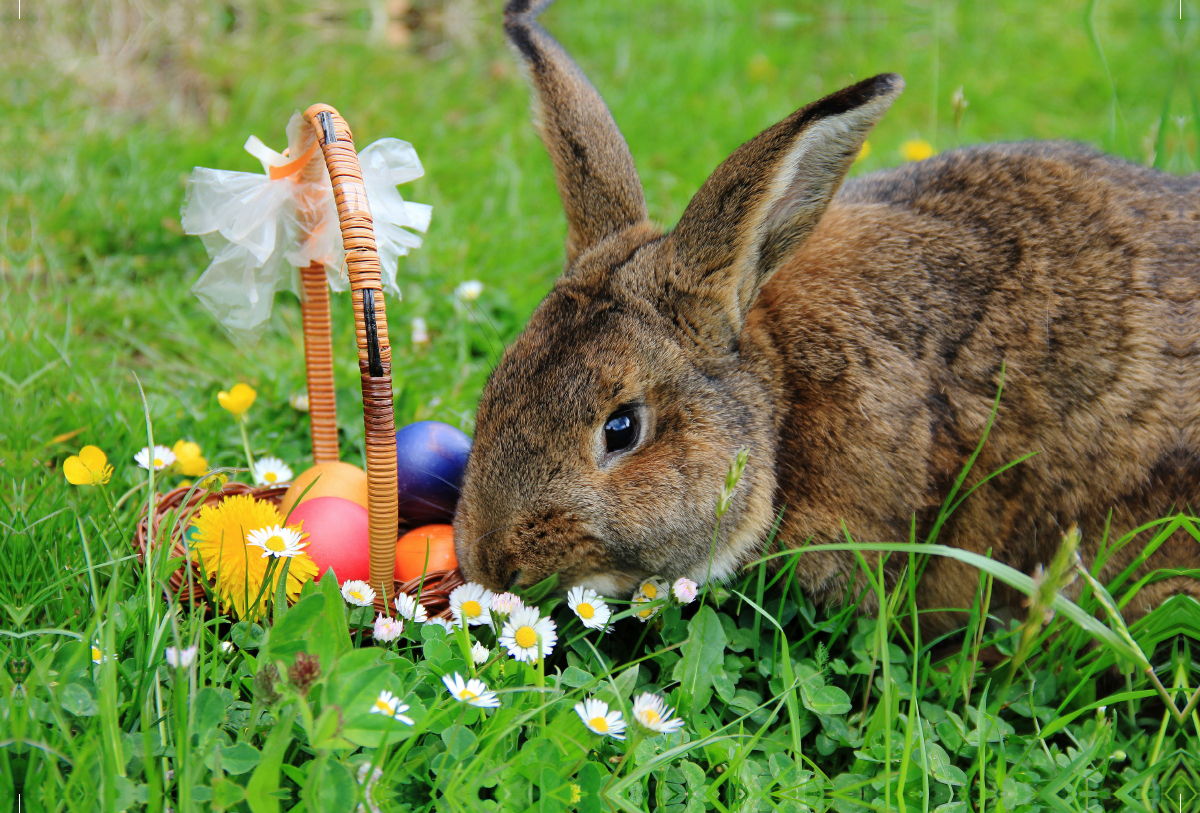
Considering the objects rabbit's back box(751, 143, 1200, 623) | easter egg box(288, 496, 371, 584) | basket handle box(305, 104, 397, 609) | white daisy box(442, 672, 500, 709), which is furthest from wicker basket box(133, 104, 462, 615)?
rabbit's back box(751, 143, 1200, 623)

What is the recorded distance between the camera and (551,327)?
271 centimetres

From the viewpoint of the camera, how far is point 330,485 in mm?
2775

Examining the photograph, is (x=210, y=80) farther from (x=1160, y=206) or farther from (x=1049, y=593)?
(x=1049, y=593)

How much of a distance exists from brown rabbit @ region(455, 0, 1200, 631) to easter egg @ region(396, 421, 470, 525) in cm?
24

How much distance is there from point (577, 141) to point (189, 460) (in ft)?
5.14

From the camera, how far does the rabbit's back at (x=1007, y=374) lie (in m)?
2.71

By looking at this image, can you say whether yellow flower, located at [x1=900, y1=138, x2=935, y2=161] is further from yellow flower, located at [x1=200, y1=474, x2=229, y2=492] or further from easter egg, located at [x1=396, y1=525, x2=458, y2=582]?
yellow flower, located at [x1=200, y1=474, x2=229, y2=492]

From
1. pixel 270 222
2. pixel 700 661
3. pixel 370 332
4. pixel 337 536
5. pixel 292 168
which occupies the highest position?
pixel 292 168

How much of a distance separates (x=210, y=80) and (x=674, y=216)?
2.95 meters

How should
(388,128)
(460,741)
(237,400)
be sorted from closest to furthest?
(460,741) → (237,400) → (388,128)

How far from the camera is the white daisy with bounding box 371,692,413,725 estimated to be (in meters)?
1.88

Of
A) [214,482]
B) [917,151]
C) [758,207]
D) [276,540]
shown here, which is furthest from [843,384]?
[917,151]

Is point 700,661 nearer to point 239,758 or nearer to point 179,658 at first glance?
point 239,758

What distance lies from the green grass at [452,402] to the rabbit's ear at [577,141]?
93 centimetres
